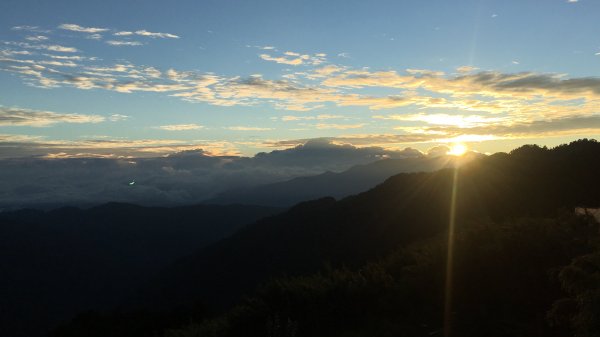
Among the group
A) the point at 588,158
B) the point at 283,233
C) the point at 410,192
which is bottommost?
the point at 283,233

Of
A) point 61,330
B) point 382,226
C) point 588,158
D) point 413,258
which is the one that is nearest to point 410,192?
point 382,226

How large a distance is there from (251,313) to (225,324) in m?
0.71

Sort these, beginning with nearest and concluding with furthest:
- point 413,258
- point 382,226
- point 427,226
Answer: point 413,258 → point 427,226 → point 382,226

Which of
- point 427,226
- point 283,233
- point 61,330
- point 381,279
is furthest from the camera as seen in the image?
point 283,233

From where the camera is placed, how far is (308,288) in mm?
11836

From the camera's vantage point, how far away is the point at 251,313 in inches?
469

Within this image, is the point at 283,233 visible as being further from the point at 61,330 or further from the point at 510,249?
the point at 510,249

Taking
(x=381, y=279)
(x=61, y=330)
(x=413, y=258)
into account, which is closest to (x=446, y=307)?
(x=381, y=279)

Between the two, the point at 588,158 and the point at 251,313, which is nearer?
the point at 251,313

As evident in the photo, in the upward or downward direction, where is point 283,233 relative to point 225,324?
downward

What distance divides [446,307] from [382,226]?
65.2 m

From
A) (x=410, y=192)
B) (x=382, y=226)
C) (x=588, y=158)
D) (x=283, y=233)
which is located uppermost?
(x=588, y=158)

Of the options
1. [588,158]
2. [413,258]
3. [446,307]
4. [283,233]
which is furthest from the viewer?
[283,233]

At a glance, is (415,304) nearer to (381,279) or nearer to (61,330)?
(381,279)
